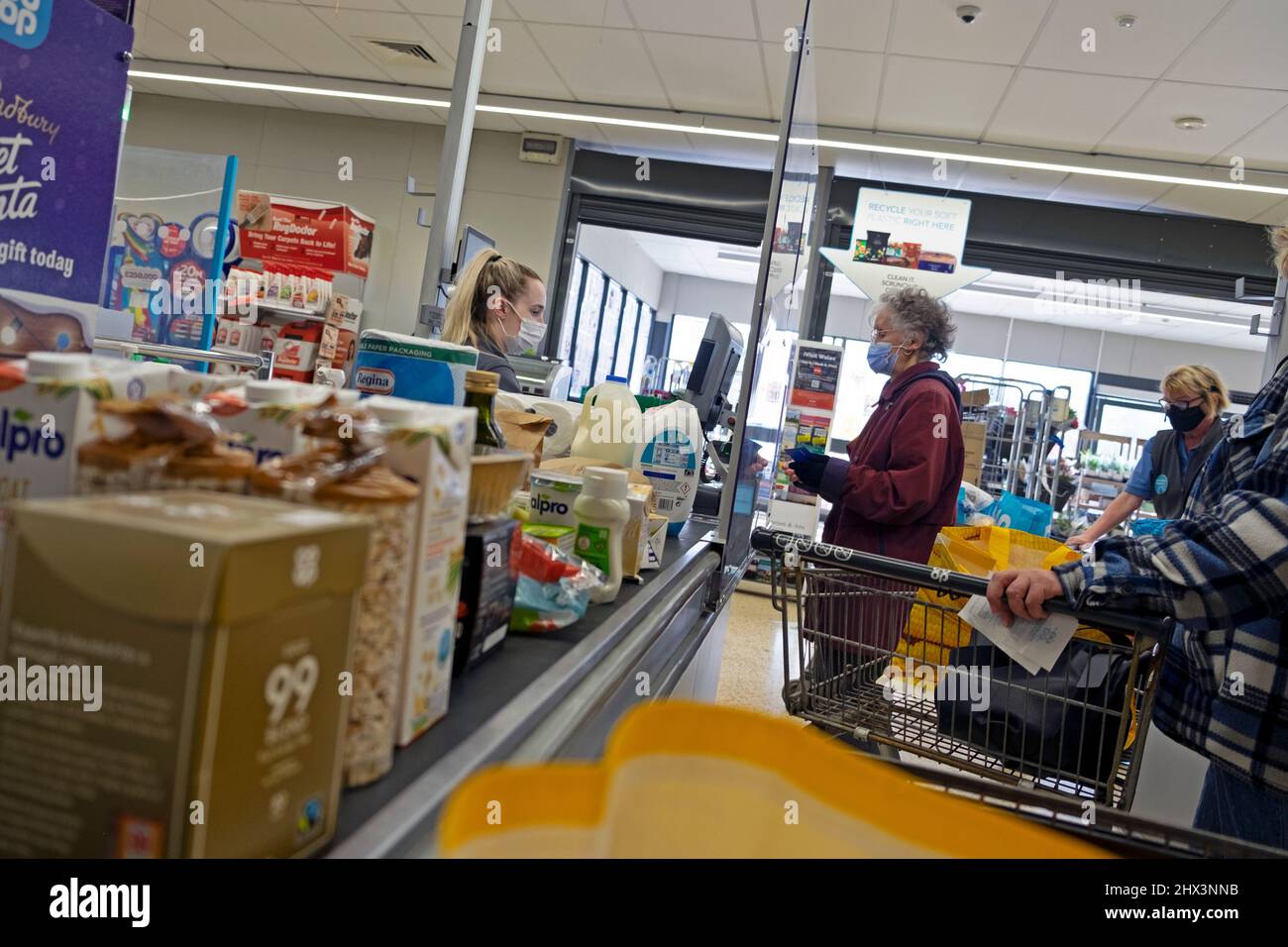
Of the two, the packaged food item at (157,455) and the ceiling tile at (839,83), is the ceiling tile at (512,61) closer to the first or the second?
the ceiling tile at (839,83)

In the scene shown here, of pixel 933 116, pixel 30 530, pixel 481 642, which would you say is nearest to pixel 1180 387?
pixel 933 116

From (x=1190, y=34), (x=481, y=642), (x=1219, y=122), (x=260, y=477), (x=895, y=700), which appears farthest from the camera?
(x=1219, y=122)

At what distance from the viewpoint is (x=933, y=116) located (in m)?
6.55

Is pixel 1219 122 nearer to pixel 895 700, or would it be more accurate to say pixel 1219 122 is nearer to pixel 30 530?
pixel 895 700

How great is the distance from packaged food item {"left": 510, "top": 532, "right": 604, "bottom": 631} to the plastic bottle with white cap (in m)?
0.14

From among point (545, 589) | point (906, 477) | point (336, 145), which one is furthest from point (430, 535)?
point (336, 145)

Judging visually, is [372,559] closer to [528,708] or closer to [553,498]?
[528,708]

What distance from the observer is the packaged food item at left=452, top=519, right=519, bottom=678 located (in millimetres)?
852

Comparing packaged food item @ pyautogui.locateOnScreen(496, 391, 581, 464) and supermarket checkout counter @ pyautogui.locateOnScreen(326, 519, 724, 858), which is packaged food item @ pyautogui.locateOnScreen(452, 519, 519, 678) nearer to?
supermarket checkout counter @ pyautogui.locateOnScreen(326, 519, 724, 858)

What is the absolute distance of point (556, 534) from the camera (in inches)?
50.5

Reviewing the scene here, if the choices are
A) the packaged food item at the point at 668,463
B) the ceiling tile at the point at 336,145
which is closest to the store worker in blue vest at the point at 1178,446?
the packaged food item at the point at 668,463

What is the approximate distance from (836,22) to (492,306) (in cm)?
323

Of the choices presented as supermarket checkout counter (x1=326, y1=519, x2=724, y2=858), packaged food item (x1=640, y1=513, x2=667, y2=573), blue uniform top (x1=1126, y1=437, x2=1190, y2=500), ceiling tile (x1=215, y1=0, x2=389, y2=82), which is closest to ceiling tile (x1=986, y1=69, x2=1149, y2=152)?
blue uniform top (x1=1126, y1=437, x2=1190, y2=500)
